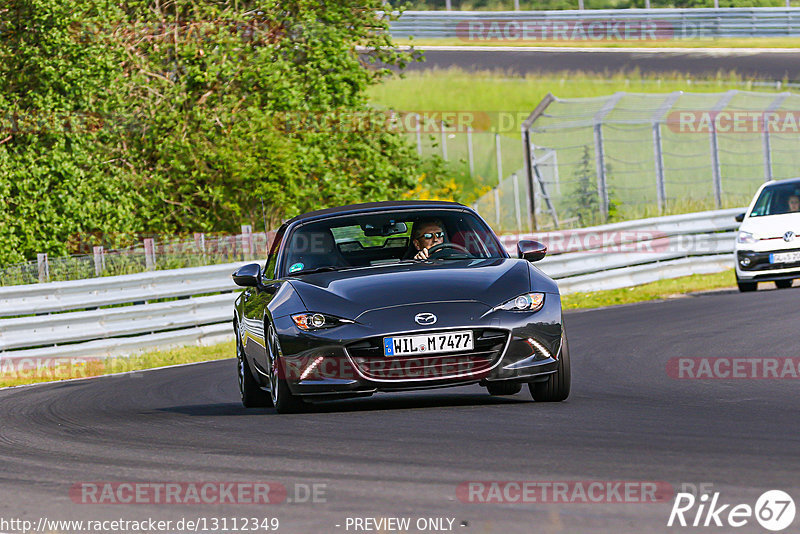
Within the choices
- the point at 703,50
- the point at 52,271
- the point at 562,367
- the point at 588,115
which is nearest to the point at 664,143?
the point at 703,50

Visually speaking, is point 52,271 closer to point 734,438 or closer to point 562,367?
point 562,367

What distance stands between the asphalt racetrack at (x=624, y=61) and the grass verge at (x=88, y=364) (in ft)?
88.2

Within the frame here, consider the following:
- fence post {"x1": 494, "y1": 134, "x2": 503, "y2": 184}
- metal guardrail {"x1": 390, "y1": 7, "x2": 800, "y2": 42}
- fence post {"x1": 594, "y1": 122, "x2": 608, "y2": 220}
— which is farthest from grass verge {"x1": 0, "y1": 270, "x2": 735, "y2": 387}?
metal guardrail {"x1": 390, "y1": 7, "x2": 800, "y2": 42}

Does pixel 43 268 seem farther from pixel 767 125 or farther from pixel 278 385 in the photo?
pixel 767 125

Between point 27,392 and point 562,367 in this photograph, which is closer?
point 562,367

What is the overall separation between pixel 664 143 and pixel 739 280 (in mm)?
23300

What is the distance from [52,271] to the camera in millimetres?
19562

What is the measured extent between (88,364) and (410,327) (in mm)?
9679

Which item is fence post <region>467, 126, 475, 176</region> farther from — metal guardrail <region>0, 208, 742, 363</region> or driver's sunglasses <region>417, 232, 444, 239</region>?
driver's sunglasses <region>417, 232, 444, 239</region>

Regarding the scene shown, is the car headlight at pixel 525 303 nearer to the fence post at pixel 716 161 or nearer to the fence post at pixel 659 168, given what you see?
the fence post at pixel 659 168

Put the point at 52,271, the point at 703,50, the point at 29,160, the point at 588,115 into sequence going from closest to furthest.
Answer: the point at 52,271, the point at 29,160, the point at 588,115, the point at 703,50

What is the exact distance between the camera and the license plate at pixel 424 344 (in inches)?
327

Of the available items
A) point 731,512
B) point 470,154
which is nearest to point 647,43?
point 470,154

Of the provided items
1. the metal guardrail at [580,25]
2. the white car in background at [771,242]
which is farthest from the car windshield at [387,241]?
the metal guardrail at [580,25]
